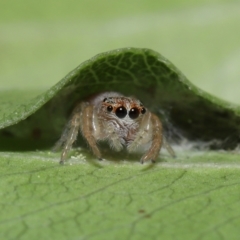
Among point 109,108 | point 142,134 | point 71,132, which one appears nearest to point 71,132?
point 71,132

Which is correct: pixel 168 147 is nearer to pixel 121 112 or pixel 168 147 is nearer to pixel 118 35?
pixel 121 112

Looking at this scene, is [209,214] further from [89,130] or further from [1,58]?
[1,58]

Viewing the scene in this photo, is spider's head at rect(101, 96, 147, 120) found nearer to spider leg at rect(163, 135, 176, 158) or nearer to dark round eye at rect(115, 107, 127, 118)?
dark round eye at rect(115, 107, 127, 118)

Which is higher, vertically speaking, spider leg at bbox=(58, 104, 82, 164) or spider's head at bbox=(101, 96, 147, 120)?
spider's head at bbox=(101, 96, 147, 120)

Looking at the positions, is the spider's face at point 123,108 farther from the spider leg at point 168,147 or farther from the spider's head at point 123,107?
the spider leg at point 168,147

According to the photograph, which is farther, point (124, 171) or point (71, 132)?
point (71, 132)

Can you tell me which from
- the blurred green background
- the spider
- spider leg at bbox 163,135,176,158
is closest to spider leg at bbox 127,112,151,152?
the spider

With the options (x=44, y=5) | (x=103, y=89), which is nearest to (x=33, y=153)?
(x=103, y=89)
